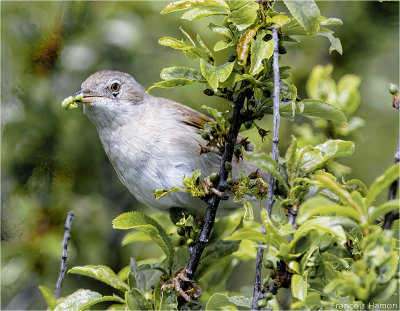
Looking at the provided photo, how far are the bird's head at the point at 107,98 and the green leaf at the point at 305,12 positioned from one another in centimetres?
181

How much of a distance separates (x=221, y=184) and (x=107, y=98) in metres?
1.51

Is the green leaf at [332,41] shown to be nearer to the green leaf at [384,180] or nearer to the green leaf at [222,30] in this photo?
the green leaf at [222,30]

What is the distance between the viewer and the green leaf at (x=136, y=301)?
2318 mm

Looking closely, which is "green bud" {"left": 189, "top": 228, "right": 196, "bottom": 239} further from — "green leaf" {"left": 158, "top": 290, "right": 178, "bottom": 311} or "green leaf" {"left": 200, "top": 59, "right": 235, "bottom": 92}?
"green leaf" {"left": 200, "top": 59, "right": 235, "bottom": 92}

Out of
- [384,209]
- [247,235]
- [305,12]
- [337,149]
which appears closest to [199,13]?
[305,12]

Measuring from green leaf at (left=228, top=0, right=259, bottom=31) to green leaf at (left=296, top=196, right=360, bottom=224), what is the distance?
69 cm

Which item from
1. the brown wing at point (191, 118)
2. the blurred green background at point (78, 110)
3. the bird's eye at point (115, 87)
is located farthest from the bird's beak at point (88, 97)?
the blurred green background at point (78, 110)

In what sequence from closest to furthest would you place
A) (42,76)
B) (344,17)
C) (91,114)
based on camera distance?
(91,114) → (42,76) → (344,17)

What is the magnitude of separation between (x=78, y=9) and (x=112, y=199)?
1.55 meters

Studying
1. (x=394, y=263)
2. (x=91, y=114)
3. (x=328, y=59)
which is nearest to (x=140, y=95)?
(x=91, y=114)

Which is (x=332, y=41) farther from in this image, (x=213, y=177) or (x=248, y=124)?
(x=213, y=177)

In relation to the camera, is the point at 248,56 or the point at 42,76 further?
the point at 42,76

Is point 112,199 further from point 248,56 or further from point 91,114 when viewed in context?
point 248,56

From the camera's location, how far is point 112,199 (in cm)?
444
